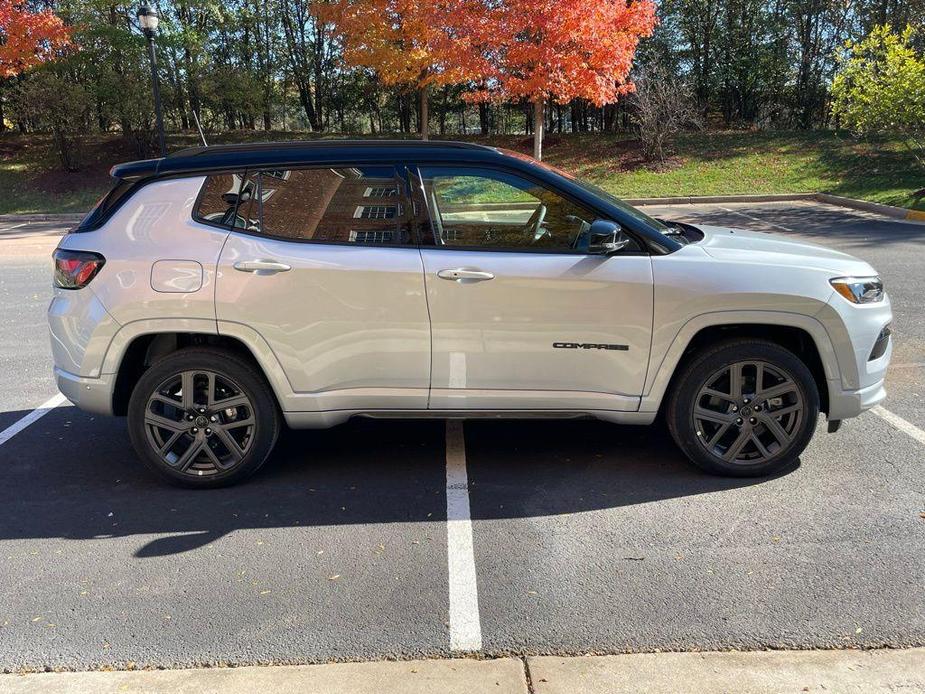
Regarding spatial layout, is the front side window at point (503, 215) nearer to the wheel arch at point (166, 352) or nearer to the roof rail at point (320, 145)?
the roof rail at point (320, 145)

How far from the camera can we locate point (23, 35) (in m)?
22.5

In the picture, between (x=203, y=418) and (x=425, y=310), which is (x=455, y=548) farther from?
(x=203, y=418)

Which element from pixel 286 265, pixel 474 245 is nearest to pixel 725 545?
pixel 474 245

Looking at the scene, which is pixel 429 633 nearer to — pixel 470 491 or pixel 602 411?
pixel 470 491

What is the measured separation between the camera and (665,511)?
3732 mm

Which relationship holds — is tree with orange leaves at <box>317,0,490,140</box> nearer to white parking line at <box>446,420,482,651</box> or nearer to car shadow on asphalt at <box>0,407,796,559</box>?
car shadow on asphalt at <box>0,407,796,559</box>

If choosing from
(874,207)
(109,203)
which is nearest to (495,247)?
(109,203)

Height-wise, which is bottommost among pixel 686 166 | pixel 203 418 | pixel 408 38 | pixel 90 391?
pixel 203 418

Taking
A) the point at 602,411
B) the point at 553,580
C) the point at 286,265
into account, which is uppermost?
the point at 286,265

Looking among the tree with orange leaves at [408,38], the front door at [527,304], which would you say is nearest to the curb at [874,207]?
the tree with orange leaves at [408,38]

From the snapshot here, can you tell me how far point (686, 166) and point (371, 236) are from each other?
2038 cm

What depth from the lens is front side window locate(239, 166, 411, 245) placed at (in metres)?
3.88

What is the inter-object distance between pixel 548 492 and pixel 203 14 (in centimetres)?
3004

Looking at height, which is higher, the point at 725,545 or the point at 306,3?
the point at 306,3
